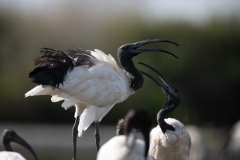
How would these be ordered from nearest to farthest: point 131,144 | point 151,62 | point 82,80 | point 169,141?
point 131,144 < point 169,141 < point 82,80 < point 151,62

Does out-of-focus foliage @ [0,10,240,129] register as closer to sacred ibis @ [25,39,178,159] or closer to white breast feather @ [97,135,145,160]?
sacred ibis @ [25,39,178,159]

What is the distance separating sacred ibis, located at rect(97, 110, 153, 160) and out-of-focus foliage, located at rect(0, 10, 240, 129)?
34.5ft

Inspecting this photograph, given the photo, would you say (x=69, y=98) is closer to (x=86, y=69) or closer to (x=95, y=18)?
(x=86, y=69)

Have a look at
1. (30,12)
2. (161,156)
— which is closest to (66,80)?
(161,156)

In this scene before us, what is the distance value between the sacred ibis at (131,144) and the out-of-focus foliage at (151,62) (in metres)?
10.5

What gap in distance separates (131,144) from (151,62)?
14129 mm

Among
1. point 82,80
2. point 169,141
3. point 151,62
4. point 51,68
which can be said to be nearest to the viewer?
point 169,141

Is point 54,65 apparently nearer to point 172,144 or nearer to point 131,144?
point 172,144

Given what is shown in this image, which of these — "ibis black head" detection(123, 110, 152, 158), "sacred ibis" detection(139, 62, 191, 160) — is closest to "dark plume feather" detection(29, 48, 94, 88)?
"sacred ibis" detection(139, 62, 191, 160)

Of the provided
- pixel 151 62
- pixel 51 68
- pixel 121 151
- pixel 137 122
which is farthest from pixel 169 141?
pixel 151 62

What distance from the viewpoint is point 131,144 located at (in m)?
6.70

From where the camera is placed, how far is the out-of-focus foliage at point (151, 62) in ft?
65.3

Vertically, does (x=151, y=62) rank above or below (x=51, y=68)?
below

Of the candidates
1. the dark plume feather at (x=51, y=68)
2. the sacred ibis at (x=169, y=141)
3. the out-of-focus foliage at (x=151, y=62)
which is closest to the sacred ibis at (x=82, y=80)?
the dark plume feather at (x=51, y=68)
